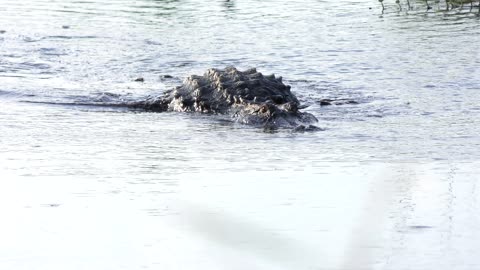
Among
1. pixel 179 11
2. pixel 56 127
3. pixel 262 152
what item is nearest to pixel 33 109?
pixel 56 127

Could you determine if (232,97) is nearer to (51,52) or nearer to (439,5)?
(51,52)

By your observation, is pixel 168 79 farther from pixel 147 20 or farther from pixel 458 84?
pixel 147 20

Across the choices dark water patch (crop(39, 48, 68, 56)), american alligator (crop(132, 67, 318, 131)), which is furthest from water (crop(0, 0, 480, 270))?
american alligator (crop(132, 67, 318, 131))

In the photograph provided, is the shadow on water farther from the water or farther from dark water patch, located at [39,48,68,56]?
dark water patch, located at [39,48,68,56]

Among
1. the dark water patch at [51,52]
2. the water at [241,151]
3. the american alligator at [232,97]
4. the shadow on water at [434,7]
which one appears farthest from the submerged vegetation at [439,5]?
the american alligator at [232,97]

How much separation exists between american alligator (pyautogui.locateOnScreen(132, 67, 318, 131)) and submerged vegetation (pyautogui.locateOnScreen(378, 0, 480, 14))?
7702mm

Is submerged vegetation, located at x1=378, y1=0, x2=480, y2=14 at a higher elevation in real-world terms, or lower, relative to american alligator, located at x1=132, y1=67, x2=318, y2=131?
lower

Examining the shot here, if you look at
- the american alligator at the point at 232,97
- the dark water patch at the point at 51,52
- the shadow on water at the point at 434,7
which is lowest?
the shadow on water at the point at 434,7

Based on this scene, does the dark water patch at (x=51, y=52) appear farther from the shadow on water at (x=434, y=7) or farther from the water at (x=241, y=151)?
the shadow on water at (x=434, y=7)

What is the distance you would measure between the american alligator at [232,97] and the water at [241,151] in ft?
0.96

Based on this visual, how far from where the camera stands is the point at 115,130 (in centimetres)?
884

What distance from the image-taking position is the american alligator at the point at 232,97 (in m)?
9.34

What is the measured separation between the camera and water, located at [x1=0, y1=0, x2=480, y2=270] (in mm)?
4805

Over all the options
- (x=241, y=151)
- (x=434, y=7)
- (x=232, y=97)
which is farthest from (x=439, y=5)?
(x=241, y=151)
